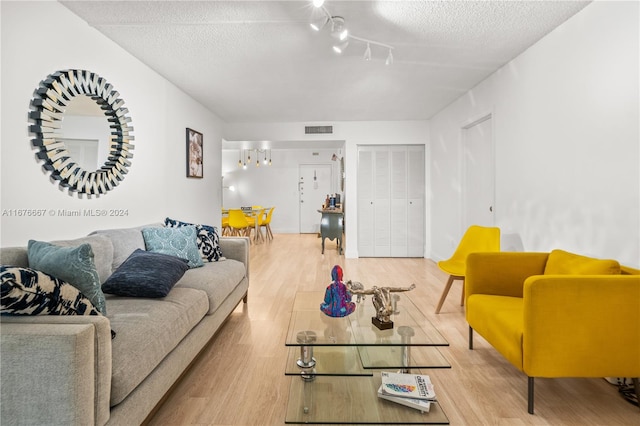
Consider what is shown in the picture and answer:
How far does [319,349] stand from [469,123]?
140 inches

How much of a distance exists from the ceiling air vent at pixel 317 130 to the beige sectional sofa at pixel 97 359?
4439 mm

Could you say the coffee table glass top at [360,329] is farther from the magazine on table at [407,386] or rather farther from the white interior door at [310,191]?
the white interior door at [310,191]

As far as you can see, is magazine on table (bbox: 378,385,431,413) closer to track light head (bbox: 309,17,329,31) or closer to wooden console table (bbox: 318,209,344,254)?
track light head (bbox: 309,17,329,31)

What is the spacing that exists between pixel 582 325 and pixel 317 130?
500 cm

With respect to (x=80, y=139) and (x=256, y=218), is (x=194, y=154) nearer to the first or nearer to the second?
(x=80, y=139)

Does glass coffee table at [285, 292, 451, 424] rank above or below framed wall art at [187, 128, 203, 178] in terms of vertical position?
below

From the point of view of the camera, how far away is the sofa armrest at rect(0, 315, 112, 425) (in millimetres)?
1088

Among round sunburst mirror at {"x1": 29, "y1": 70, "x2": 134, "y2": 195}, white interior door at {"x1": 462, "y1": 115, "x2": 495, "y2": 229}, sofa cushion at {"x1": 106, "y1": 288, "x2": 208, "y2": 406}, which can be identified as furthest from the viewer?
white interior door at {"x1": 462, "y1": 115, "x2": 495, "y2": 229}

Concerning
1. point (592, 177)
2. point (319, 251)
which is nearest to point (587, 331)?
point (592, 177)

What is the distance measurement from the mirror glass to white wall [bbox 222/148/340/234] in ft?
24.9

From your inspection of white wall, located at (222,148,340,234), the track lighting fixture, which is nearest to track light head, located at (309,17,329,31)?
the track lighting fixture

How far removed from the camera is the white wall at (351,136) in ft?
19.9

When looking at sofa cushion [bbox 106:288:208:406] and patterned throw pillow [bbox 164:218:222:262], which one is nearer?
sofa cushion [bbox 106:288:208:406]

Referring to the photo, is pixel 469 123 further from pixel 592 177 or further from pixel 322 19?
pixel 322 19
